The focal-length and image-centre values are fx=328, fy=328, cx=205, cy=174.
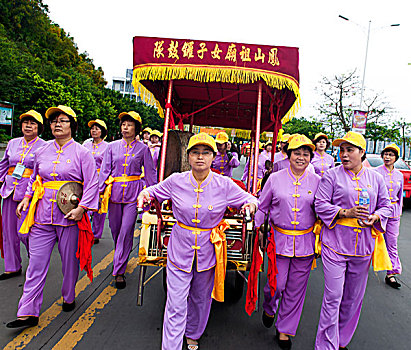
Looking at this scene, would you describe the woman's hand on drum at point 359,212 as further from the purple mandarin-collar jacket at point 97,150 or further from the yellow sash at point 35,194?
the purple mandarin-collar jacket at point 97,150

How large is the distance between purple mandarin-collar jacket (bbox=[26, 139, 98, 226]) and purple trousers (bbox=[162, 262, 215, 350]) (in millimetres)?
1283

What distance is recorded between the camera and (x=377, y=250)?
3037mm

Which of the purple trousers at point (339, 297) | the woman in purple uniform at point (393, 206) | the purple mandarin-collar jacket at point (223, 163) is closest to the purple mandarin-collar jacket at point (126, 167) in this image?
the purple trousers at point (339, 297)

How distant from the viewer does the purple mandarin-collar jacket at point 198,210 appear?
111 inches

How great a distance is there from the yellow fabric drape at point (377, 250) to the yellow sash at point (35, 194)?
2822 mm

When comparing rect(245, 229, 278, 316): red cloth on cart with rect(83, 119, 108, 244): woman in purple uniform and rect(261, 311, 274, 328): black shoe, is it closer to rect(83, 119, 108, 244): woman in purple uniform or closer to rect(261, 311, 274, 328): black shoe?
rect(261, 311, 274, 328): black shoe

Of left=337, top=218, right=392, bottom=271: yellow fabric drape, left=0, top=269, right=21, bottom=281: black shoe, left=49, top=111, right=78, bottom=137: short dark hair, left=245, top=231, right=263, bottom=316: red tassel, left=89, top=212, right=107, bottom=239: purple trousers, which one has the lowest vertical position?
left=0, top=269, right=21, bottom=281: black shoe

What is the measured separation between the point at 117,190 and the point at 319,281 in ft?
10.8

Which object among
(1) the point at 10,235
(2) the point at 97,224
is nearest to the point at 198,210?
(1) the point at 10,235

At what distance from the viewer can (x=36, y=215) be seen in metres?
3.35

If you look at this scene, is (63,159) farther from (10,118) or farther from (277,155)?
(10,118)

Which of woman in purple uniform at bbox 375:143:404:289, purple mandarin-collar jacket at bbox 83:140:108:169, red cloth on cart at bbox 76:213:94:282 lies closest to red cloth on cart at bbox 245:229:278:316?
red cloth on cart at bbox 76:213:94:282

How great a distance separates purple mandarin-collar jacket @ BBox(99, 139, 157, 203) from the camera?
4.54m

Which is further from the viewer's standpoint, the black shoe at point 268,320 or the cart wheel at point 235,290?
the cart wheel at point 235,290
